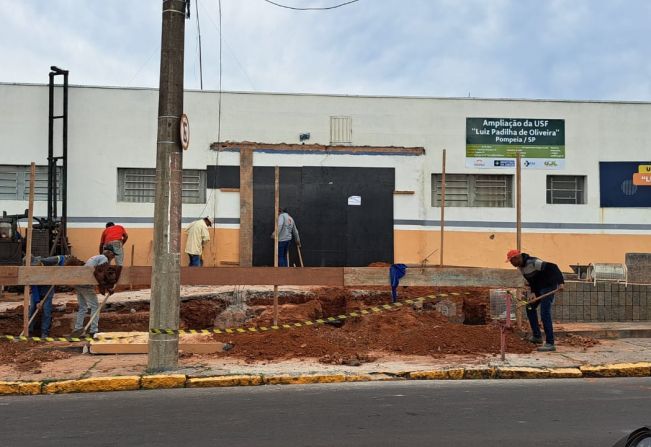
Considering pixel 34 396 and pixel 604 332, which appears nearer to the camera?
pixel 34 396

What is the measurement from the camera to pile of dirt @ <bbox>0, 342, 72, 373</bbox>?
867cm

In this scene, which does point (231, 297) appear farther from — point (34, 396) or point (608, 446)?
point (608, 446)

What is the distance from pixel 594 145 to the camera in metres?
17.9

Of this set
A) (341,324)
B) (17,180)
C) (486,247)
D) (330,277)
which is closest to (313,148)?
(486,247)

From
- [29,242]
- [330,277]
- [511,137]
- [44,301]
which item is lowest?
[44,301]

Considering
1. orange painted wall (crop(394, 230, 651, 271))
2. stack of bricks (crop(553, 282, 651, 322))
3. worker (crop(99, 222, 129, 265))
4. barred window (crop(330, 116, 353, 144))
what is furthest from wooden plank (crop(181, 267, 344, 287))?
barred window (crop(330, 116, 353, 144))

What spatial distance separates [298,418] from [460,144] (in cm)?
1309

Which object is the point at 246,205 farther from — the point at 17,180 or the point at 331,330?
the point at 331,330

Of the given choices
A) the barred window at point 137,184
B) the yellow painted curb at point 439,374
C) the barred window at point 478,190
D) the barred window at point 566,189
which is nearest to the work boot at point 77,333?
the yellow painted curb at point 439,374

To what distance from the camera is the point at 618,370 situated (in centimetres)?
844

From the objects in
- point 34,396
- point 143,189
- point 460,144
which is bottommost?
point 34,396

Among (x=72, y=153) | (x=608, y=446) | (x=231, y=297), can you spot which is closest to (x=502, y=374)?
(x=608, y=446)

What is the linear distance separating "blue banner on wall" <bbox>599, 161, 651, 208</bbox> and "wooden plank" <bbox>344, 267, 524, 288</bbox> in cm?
912

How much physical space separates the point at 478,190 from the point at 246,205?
6.94 m
